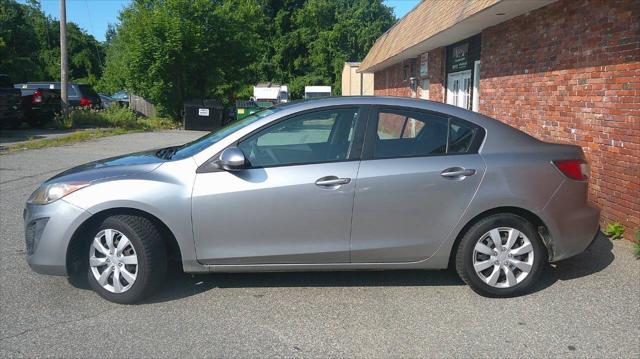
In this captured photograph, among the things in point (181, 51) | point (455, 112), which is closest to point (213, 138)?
point (455, 112)

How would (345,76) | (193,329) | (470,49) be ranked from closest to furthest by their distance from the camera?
(193,329) → (470,49) → (345,76)

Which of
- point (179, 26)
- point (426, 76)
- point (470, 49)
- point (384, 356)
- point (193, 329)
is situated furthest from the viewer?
point (179, 26)

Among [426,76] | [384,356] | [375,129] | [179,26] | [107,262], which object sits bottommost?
[384,356]

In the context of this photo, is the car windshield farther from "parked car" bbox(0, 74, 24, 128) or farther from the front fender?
"parked car" bbox(0, 74, 24, 128)

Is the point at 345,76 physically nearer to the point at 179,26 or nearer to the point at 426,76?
the point at 179,26

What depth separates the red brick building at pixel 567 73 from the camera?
599 cm

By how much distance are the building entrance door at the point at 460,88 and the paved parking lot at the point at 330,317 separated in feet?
26.0

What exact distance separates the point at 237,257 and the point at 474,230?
1.90 meters

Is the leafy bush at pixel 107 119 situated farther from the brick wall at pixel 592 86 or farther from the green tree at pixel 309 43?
the green tree at pixel 309 43

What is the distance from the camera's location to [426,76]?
1677cm

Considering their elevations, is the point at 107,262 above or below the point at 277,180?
below

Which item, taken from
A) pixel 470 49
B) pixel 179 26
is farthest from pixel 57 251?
pixel 179 26

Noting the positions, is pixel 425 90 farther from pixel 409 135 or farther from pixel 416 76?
pixel 409 135

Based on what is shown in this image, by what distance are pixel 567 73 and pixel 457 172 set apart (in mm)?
3899
